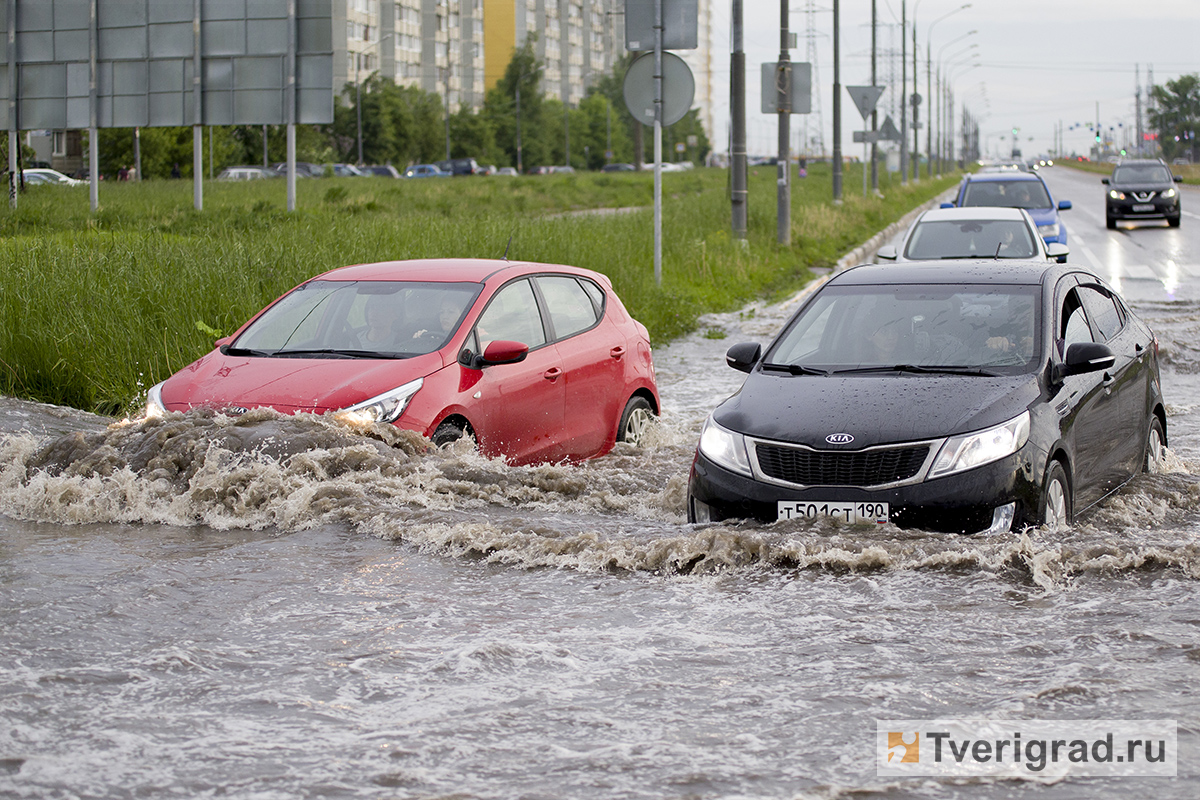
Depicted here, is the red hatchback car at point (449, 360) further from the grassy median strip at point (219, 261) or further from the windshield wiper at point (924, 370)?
the grassy median strip at point (219, 261)

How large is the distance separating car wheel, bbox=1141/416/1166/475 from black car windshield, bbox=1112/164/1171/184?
31.8 metres

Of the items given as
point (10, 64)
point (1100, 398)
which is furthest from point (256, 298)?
point (10, 64)

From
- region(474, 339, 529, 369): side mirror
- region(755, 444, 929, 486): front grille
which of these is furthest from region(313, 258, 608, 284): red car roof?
region(755, 444, 929, 486): front grille

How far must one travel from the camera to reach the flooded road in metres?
3.79

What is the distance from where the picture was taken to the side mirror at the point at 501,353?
761cm

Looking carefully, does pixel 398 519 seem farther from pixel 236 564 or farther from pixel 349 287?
pixel 349 287

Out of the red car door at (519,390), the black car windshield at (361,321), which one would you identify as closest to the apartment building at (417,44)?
the black car windshield at (361,321)

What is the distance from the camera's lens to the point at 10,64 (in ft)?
87.9

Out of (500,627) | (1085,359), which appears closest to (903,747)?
(500,627)

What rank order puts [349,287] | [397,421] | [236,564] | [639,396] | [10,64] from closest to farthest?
Answer: [236,564]
[397,421]
[349,287]
[639,396]
[10,64]

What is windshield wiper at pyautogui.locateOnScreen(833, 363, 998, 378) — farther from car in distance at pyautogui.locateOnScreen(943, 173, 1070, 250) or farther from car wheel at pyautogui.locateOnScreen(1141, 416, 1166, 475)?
car in distance at pyautogui.locateOnScreen(943, 173, 1070, 250)

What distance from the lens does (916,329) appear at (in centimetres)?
698

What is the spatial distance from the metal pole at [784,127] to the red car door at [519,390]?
56.2 ft

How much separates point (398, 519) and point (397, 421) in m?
0.70
